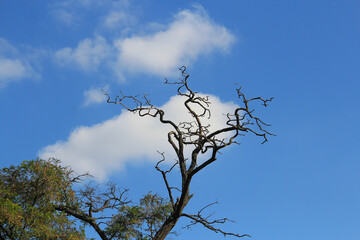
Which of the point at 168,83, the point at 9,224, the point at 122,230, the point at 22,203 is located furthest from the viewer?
the point at 168,83

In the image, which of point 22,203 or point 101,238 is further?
point 101,238

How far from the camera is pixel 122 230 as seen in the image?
39.2 feet

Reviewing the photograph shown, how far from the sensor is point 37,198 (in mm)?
11227

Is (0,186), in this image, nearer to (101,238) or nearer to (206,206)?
(101,238)

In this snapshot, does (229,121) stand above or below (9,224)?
above

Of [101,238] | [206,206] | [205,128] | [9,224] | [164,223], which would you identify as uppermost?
[205,128]

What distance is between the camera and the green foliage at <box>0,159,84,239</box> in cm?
1040

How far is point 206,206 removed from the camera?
11781 mm

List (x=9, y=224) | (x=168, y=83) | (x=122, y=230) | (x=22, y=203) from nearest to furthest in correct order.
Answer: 1. (x=9, y=224)
2. (x=22, y=203)
3. (x=122, y=230)
4. (x=168, y=83)

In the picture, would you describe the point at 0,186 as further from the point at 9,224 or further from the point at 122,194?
the point at 122,194

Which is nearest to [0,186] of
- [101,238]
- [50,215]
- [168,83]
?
[50,215]

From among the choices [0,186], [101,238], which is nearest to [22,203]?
[0,186]

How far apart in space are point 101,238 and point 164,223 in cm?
187

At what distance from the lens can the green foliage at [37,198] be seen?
10.4 m
